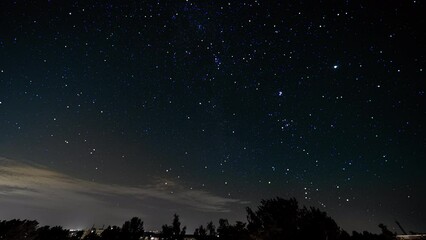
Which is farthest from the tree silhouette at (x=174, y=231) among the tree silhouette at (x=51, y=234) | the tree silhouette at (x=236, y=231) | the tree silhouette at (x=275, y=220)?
the tree silhouette at (x=275, y=220)

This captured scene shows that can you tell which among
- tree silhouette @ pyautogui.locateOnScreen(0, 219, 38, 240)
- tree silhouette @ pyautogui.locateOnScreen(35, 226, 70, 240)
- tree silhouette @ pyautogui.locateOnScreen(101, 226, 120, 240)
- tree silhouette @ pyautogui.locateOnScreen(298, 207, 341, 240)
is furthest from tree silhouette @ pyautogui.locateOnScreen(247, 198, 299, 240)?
tree silhouette @ pyautogui.locateOnScreen(35, 226, 70, 240)

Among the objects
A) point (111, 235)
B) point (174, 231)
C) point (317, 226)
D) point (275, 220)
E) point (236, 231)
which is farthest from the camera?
point (174, 231)

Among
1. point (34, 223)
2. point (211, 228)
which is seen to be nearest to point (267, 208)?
point (34, 223)

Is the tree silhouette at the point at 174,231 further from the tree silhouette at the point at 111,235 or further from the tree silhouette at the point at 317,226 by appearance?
the tree silhouette at the point at 317,226

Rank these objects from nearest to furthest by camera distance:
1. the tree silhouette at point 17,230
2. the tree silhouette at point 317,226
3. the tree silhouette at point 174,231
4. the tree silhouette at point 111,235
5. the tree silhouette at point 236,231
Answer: the tree silhouette at point 317,226
the tree silhouette at point 236,231
the tree silhouette at point 17,230
the tree silhouette at point 111,235
the tree silhouette at point 174,231

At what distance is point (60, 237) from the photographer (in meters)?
28.6

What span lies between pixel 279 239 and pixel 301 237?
3.45 feet

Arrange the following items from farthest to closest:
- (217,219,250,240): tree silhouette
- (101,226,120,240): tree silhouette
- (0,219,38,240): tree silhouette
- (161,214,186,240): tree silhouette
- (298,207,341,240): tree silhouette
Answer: (161,214,186,240): tree silhouette
(101,226,120,240): tree silhouette
(0,219,38,240): tree silhouette
(217,219,250,240): tree silhouette
(298,207,341,240): tree silhouette

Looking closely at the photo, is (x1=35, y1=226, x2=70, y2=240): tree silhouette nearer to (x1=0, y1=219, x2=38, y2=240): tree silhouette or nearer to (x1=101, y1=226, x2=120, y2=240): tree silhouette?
(x1=0, y1=219, x2=38, y2=240): tree silhouette

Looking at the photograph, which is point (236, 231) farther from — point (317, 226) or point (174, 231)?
point (174, 231)

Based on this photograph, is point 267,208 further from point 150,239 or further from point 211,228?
point 150,239

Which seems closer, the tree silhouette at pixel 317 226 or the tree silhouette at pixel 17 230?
the tree silhouette at pixel 317 226

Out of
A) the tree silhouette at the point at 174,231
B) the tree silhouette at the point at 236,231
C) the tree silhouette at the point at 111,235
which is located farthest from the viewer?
the tree silhouette at the point at 174,231

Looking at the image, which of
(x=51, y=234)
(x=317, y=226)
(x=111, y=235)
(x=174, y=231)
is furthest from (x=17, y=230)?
(x=317, y=226)
